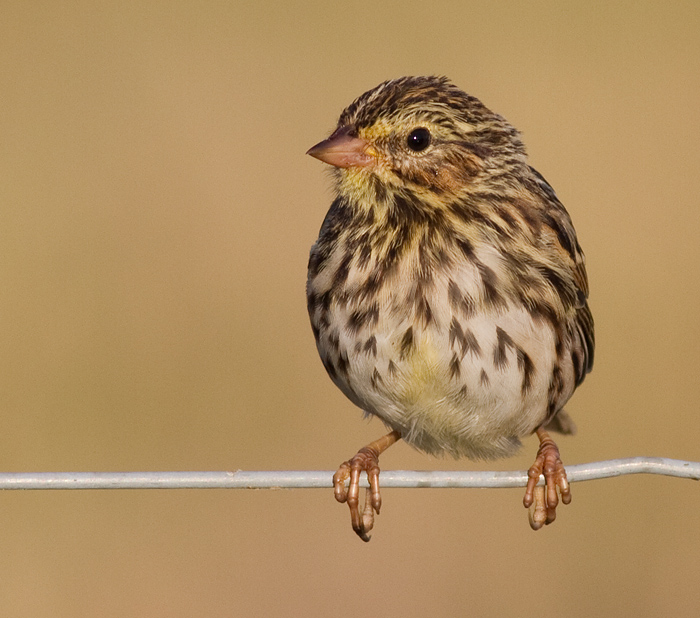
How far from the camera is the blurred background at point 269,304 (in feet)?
22.4

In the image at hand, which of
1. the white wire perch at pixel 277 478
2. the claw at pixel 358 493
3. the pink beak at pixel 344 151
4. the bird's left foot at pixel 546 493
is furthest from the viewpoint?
the claw at pixel 358 493

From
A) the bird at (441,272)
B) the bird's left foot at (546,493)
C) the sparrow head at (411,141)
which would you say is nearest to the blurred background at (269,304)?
the bird's left foot at (546,493)

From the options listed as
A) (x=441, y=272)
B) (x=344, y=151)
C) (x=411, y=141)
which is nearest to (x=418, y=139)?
(x=411, y=141)

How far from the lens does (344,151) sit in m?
4.27

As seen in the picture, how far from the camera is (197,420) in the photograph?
25.0 ft

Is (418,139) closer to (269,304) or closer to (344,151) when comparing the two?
(344,151)

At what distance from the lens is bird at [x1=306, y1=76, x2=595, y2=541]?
14.1 ft

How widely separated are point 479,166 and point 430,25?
568cm

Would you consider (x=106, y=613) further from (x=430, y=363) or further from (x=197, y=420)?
(x=430, y=363)

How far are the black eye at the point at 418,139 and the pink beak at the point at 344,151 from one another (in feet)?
0.46

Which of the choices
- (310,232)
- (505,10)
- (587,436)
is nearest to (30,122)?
(310,232)

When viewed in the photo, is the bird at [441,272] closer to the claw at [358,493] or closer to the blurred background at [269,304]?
the claw at [358,493]

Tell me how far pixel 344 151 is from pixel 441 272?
0.52 m

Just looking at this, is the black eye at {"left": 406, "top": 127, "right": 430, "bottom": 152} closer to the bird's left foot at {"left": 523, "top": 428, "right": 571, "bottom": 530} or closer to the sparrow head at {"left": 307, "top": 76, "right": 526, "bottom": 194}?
the sparrow head at {"left": 307, "top": 76, "right": 526, "bottom": 194}
